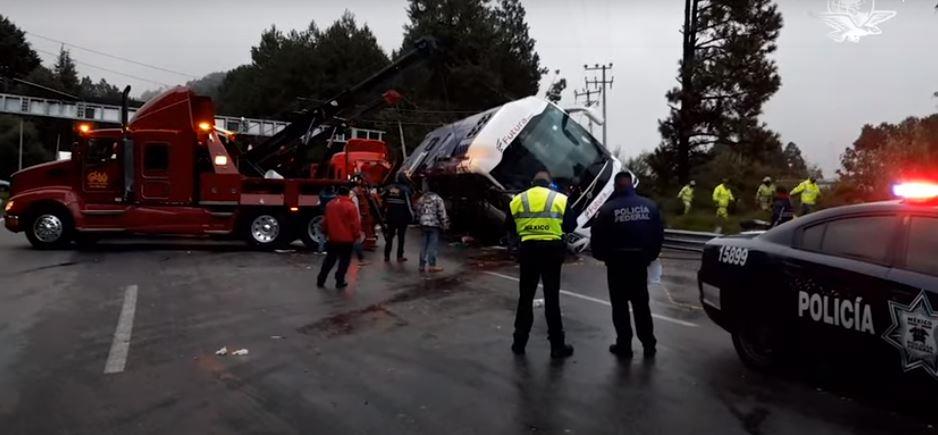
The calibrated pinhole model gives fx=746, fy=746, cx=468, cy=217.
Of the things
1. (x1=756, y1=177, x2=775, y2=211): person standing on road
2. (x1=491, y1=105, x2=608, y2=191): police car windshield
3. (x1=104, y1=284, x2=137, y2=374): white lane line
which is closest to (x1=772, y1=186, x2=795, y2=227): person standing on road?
(x1=491, y1=105, x2=608, y2=191): police car windshield

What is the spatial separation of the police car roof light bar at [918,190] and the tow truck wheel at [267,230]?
40.1 feet

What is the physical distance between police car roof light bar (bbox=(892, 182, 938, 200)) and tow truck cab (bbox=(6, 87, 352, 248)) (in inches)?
473

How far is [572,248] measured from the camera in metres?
14.5

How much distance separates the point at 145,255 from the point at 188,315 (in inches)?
259

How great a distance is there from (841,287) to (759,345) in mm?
1041

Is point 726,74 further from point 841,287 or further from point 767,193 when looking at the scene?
point 841,287

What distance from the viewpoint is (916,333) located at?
4418mm

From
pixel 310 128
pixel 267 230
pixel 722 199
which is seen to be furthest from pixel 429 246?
pixel 722 199

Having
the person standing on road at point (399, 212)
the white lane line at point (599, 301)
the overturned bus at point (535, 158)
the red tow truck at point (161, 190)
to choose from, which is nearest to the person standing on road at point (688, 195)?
the overturned bus at point (535, 158)

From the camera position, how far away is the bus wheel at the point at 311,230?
1542cm

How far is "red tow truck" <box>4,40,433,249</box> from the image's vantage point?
568 inches

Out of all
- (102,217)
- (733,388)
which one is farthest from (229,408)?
(102,217)

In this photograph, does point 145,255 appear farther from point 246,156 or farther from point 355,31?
point 355,31

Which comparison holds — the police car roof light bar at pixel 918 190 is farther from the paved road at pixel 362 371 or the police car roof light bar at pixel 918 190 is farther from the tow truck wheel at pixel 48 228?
the tow truck wheel at pixel 48 228
